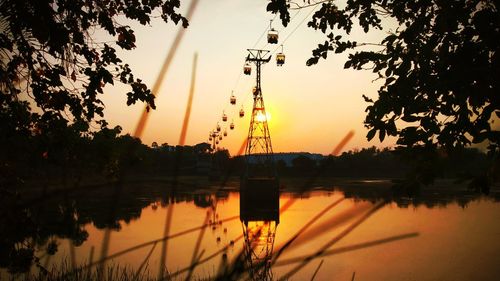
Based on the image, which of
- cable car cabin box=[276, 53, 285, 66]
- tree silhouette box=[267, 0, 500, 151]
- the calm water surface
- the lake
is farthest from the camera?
cable car cabin box=[276, 53, 285, 66]

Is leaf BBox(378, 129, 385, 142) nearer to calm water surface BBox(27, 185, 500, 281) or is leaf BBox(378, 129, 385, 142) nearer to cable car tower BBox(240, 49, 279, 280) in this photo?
calm water surface BBox(27, 185, 500, 281)

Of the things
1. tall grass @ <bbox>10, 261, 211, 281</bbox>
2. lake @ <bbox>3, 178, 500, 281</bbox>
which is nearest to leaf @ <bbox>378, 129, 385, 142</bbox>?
tall grass @ <bbox>10, 261, 211, 281</bbox>

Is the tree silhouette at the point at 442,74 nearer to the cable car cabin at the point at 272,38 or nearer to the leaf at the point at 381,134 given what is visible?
the leaf at the point at 381,134

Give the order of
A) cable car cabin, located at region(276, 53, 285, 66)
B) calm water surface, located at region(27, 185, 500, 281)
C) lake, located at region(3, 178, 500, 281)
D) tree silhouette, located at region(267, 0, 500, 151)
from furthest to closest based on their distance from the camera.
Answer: cable car cabin, located at region(276, 53, 285, 66), calm water surface, located at region(27, 185, 500, 281), lake, located at region(3, 178, 500, 281), tree silhouette, located at region(267, 0, 500, 151)

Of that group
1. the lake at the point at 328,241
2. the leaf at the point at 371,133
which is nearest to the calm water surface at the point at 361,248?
the lake at the point at 328,241

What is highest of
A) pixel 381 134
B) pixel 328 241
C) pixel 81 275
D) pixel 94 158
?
pixel 381 134

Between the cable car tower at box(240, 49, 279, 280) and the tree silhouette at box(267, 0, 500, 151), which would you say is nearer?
the tree silhouette at box(267, 0, 500, 151)

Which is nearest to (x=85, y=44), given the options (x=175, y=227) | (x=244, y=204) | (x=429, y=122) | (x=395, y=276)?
(x=429, y=122)

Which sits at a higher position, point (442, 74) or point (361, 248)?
point (442, 74)

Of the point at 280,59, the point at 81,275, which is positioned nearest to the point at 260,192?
the point at 280,59

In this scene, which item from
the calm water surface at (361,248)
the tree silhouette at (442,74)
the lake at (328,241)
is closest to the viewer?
the tree silhouette at (442,74)

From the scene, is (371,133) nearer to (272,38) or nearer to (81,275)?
(81,275)

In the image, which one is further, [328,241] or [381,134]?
[328,241]

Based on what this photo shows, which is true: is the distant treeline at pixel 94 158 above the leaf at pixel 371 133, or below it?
below
